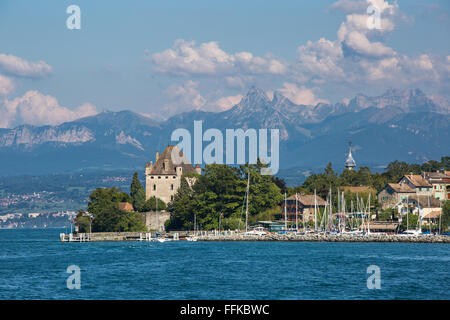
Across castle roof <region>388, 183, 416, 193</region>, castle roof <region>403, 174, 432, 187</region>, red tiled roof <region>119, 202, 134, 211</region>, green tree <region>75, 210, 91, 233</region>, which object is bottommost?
green tree <region>75, 210, 91, 233</region>

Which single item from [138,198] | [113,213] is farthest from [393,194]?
[113,213]

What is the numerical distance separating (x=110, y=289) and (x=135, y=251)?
37165 millimetres

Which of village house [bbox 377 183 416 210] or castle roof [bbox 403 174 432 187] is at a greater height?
castle roof [bbox 403 174 432 187]

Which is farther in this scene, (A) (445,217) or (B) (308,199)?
(B) (308,199)

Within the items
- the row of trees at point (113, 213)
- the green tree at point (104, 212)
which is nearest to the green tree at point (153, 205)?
the row of trees at point (113, 213)

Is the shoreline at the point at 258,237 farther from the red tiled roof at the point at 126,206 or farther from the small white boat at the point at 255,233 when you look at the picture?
the red tiled roof at the point at 126,206

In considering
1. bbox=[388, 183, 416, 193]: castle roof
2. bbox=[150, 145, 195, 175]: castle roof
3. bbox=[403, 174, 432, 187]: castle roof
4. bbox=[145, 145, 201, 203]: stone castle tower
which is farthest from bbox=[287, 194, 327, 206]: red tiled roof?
bbox=[150, 145, 195, 175]: castle roof

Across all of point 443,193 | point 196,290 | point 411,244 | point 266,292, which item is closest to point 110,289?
point 196,290

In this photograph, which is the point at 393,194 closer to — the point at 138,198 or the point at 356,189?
the point at 356,189

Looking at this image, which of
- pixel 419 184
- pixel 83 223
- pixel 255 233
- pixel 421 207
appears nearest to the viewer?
pixel 255 233

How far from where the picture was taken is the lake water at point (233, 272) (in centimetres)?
5119

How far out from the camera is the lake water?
51.2 m

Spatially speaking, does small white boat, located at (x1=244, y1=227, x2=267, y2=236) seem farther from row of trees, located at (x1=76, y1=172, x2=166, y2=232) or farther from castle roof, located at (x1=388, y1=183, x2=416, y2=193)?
castle roof, located at (x1=388, y1=183, x2=416, y2=193)

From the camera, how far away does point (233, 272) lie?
6344 centimetres
